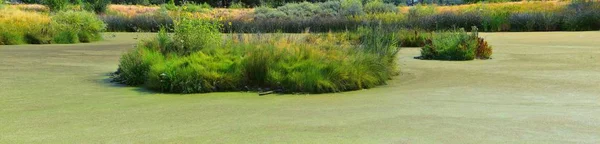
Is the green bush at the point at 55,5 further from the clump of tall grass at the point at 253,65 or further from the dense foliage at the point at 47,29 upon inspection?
the clump of tall grass at the point at 253,65

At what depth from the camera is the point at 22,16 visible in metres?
23.8

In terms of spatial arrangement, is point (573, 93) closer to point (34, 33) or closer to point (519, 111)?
point (519, 111)

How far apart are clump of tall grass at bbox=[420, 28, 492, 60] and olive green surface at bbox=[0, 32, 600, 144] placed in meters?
2.05

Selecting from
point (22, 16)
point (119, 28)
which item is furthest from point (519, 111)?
point (119, 28)

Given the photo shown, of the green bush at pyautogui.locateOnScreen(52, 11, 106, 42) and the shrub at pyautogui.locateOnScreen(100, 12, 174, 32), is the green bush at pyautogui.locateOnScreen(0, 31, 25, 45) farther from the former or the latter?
the shrub at pyautogui.locateOnScreen(100, 12, 174, 32)

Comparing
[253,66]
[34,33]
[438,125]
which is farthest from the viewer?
[34,33]

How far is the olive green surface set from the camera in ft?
17.4

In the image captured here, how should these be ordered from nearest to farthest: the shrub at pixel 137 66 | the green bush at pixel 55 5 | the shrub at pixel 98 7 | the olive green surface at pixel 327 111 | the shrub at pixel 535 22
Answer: the olive green surface at pixel 327 111, the shrub at pixel 137 66, the shrub at pixel 535 22, the green bush at pixel 55 5, the shrub at pixel 98 7

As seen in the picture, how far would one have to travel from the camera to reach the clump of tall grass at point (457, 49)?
41.1ft

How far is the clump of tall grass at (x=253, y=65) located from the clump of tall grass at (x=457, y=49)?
2864 mm

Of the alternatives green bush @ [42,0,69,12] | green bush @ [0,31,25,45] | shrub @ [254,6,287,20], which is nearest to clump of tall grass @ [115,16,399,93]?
green bush @ [0,31,25,45]

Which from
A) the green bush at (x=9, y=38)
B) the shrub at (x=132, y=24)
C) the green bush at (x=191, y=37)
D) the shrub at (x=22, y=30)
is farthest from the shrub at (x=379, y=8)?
the green bush at (x=191, y=37)

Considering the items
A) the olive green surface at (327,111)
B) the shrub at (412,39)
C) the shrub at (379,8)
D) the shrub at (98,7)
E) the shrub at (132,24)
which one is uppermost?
the shrub at (98,7)

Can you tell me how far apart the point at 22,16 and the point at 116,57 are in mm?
11253
